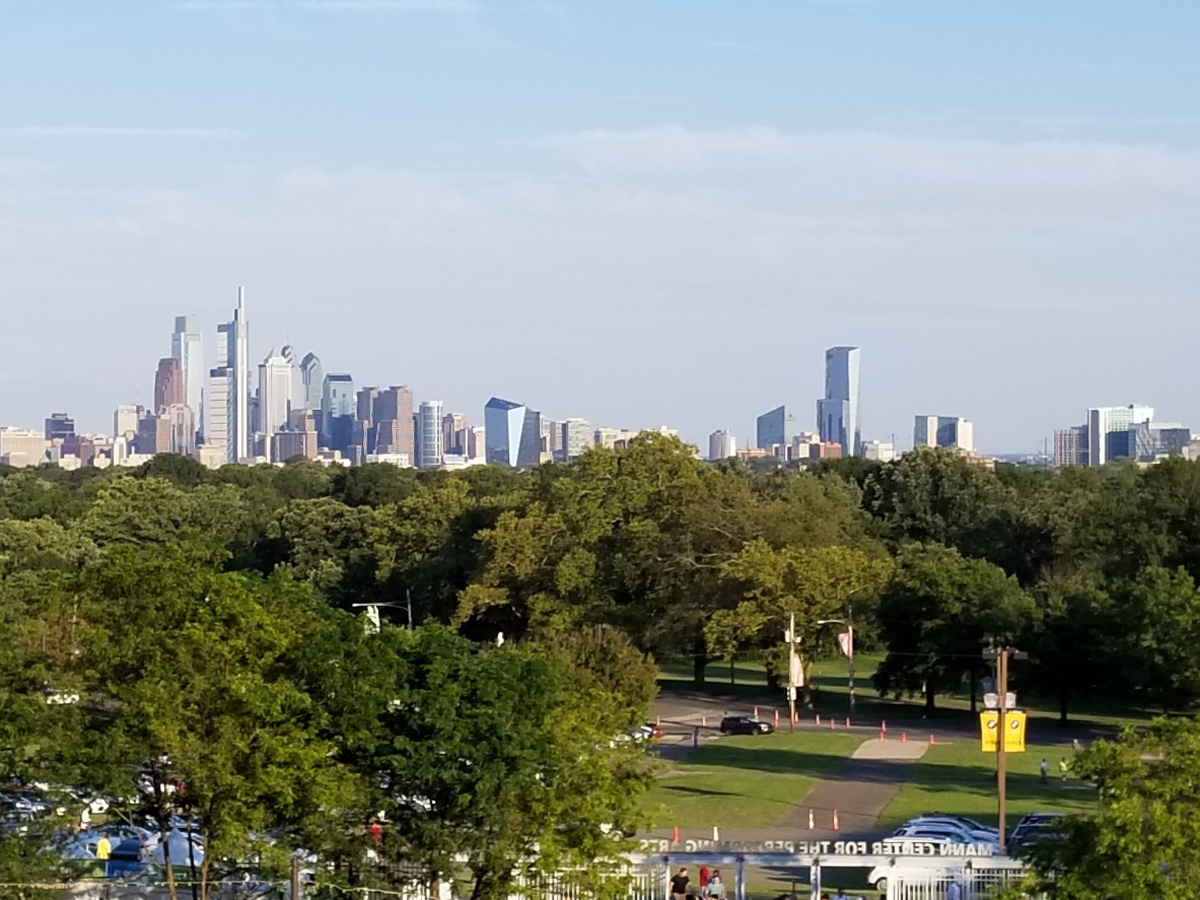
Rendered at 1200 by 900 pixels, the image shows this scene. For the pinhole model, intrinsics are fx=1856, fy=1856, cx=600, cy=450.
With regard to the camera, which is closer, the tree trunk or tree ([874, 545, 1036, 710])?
tree ([874, 545, 1036, 710])

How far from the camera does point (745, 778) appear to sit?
45062 millimetres

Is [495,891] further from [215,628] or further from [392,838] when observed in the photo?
[215,628]

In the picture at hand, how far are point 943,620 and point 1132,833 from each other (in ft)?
124

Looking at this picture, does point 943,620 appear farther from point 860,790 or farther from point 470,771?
point 470,771

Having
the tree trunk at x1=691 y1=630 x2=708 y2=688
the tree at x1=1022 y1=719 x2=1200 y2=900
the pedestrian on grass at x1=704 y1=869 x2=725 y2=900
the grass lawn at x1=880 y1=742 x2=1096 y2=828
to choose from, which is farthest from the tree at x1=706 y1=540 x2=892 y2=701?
the tree at x1=1022 y1=719 x2=1200 y2=900

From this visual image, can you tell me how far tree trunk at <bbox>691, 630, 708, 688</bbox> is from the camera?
6625 cm

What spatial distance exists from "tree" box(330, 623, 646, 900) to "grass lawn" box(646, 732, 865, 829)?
9435mm

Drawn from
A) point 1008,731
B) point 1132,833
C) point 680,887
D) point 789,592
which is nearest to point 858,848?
point 1008,731

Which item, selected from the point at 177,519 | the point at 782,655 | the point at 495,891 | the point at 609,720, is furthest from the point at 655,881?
the point at 177,519

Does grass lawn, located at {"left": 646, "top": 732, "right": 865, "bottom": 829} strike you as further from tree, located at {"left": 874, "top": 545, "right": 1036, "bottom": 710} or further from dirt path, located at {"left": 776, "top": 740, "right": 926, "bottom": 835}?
tree, located at {"left": 874, "top": 545, "right": 1036, "bottom": 710}

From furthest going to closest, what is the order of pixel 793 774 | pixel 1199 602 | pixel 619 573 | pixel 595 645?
pixel 619 573
pixel 595 645
pixel 793 774
pixel 1199 602

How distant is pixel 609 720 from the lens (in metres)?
28.0

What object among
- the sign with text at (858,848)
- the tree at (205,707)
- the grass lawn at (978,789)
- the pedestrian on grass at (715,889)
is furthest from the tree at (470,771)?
the grass lawn at (978,789)

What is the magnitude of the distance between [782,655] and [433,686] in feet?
125
